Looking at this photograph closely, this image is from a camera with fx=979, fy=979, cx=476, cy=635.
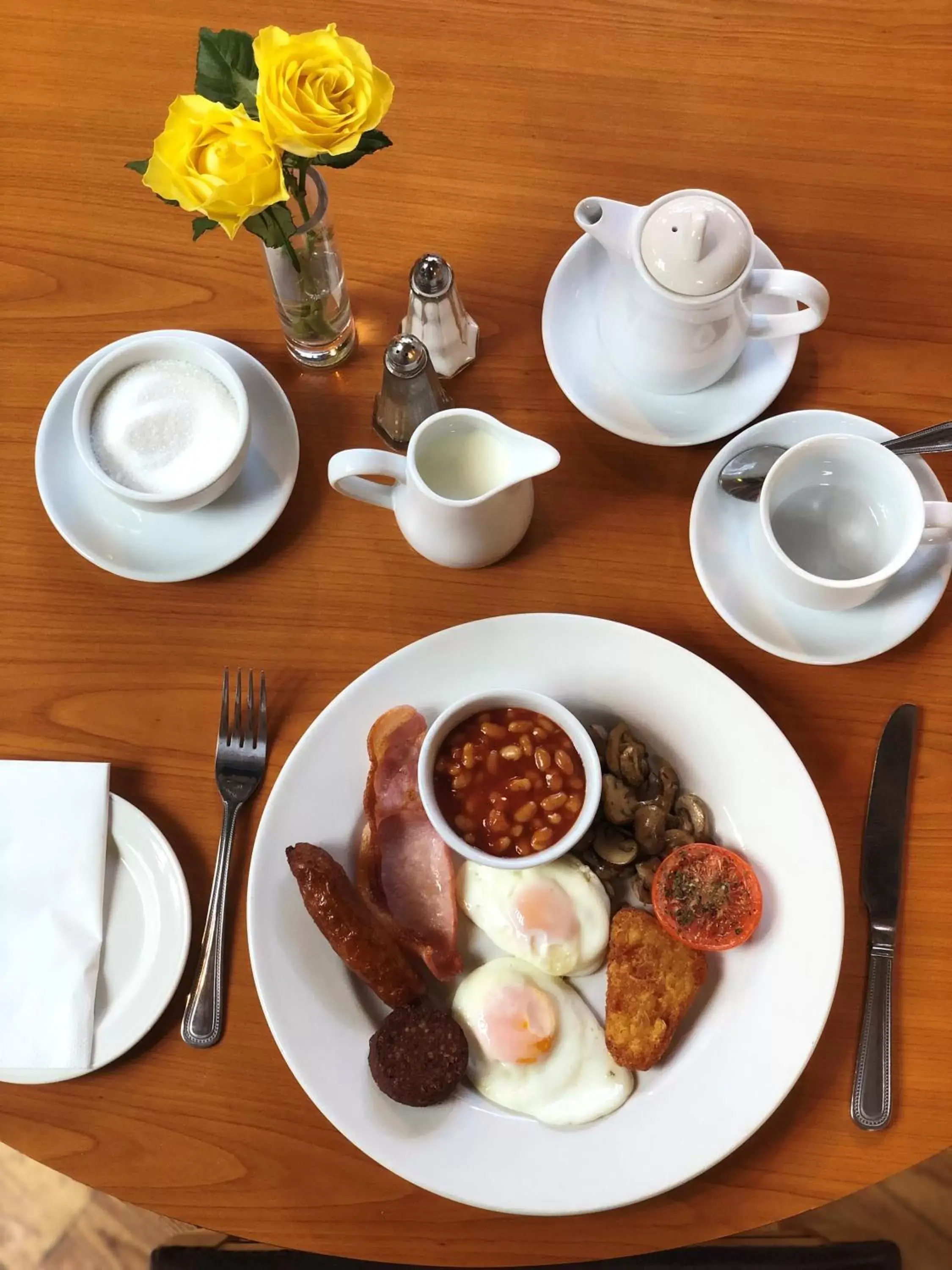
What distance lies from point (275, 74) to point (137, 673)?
0.65m

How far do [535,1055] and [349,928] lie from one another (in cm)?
23

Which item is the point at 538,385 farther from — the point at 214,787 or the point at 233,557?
the point at 214,787

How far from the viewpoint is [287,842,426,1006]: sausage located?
0.99 metres

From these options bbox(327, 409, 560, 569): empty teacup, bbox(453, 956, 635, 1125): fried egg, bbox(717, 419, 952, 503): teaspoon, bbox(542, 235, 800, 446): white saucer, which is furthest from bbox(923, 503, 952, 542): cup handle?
bbox(453, 956, 635, 1125): fried egg

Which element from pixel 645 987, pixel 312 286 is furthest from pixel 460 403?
pixel 645 987

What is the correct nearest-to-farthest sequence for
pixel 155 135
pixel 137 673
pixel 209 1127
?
pixel 209 1127
pixel 137 673
pixel 155 135

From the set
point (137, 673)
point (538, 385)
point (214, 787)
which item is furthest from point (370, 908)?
point (538, 385)

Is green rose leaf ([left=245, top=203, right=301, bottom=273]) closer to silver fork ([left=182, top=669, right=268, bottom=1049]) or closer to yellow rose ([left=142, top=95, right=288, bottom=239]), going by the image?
yellow rose ([left=142, top=95, right=288, bottom=239])

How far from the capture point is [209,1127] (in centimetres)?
103

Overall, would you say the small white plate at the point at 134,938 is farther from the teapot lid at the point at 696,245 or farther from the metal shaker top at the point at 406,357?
the teapot lid at the point at 696,245

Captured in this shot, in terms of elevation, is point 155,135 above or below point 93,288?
above

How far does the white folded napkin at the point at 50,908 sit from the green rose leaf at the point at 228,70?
2.25 ft

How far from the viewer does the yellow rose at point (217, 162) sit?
83 cm

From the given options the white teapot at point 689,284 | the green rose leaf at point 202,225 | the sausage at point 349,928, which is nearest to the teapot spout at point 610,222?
the white teapot at point 689,284
